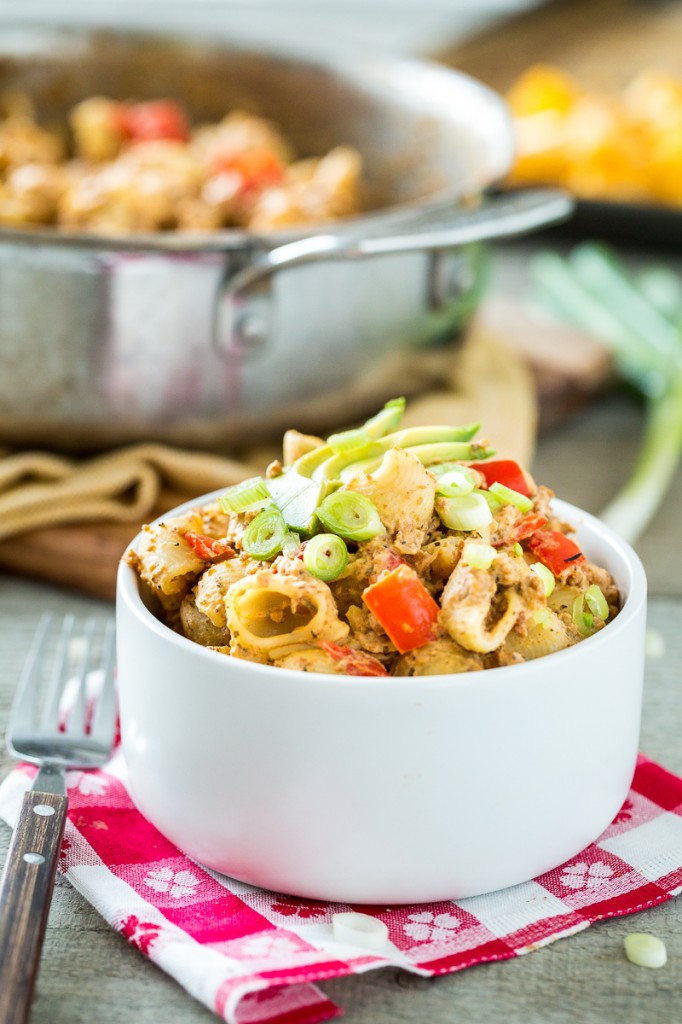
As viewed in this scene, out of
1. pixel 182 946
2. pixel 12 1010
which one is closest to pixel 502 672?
pixel 182 946

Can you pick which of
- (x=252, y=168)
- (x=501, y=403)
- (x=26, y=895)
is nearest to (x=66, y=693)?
(x=26, y=895)

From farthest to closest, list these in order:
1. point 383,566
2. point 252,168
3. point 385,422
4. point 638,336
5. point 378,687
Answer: point 638,336 < point 252,168 < point 385,422 < point 383,566 < point 378,687

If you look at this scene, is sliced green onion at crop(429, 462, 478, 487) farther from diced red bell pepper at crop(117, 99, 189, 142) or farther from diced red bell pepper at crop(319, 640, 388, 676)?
diced red bell pepper at crop(117, 99, 189, 142)

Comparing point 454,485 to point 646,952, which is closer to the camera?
point 646,952

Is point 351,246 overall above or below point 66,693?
above

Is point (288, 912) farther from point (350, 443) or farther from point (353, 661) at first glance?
point (350, 443)

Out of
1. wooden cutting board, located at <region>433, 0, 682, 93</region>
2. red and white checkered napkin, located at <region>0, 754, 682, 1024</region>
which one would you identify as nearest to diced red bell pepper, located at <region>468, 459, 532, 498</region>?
red and white checkered napkin, located at <region>0, 754, 682, 1024</region>

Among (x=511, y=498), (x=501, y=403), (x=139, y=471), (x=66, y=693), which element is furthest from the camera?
(x=501, y=403)
